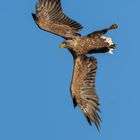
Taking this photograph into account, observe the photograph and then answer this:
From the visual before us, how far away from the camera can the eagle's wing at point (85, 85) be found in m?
21.3

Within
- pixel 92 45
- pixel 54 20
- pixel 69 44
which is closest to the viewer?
pixel 92 45

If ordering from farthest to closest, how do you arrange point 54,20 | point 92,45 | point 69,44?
point 54,20 → point 69,44 → point 92,45

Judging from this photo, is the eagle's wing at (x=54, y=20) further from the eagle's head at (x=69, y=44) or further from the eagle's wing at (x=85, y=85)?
the eagle's wing at (x=85, y=85)

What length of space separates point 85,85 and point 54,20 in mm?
2159

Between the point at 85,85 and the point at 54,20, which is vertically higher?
the point at 54,20

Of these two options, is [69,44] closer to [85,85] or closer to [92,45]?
[92,45]

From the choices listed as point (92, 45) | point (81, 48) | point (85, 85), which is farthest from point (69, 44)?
point (85, 85)

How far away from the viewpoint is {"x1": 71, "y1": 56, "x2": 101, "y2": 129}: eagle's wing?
21.3 m

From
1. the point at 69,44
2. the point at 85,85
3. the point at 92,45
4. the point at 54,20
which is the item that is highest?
the point at 54,20

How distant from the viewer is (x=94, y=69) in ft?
71.1

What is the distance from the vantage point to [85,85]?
21672mm

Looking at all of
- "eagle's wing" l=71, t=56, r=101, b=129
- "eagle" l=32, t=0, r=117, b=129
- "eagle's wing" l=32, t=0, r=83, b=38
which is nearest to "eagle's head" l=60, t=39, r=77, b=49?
"eagle" l=32, t=0, r=117, b=129

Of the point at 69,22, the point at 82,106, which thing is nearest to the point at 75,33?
the point at 69,22

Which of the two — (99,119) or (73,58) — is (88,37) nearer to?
(73,58)
